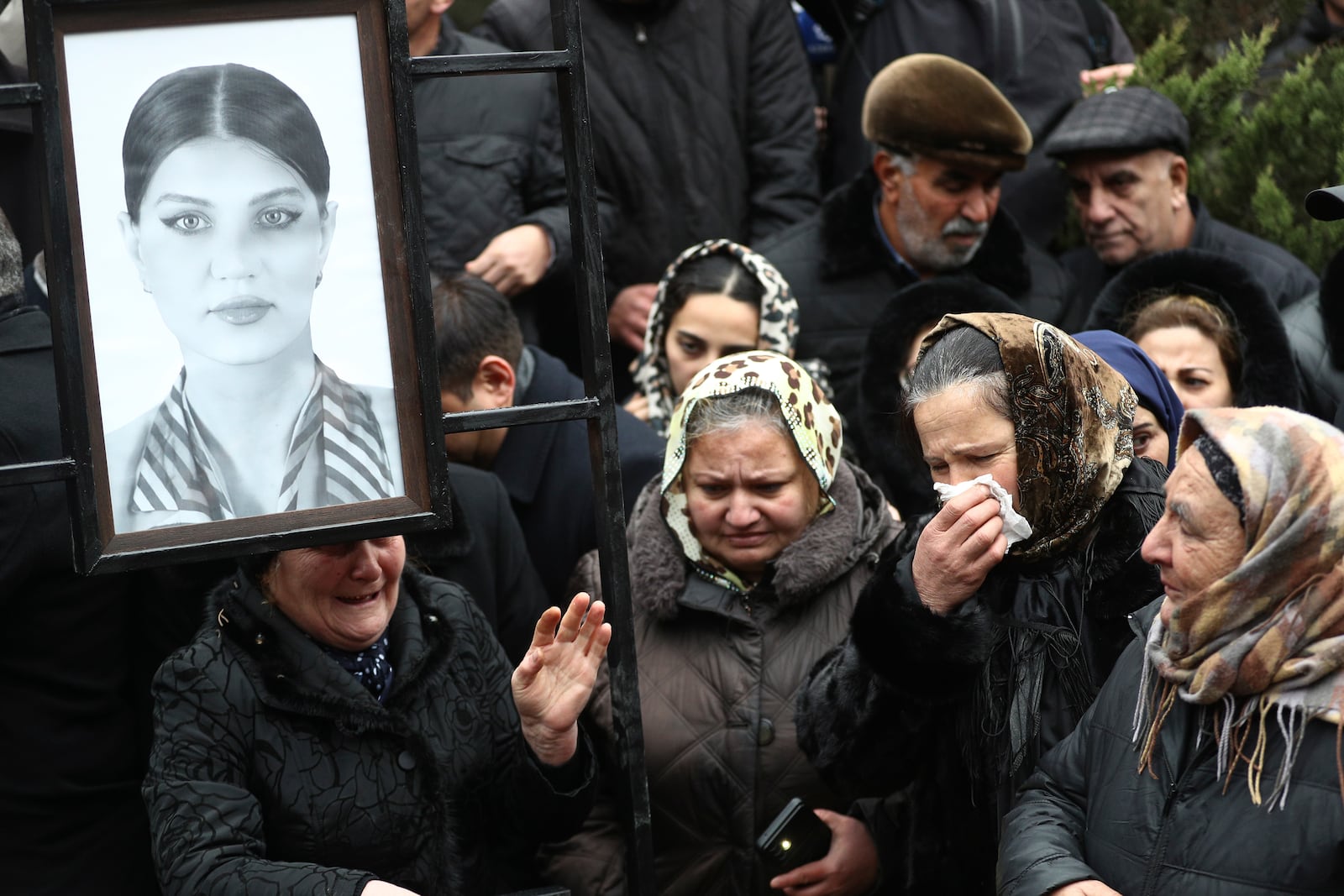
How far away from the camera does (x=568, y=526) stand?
4.01 m

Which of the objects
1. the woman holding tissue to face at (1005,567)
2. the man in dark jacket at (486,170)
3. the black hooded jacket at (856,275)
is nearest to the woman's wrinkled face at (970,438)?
the woman holding tissue to face at (1005,567)

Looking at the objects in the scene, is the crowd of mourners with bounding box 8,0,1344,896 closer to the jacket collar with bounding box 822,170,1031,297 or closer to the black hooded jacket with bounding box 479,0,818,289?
the jacket collar with bounding box 822,170,1031,297

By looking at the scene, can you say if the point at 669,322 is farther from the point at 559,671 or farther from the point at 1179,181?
the point at 559,671

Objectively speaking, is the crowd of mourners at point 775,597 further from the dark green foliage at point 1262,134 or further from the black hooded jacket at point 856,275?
the dark green foliage at point 1262,134

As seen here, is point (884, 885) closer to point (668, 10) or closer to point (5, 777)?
point (5, 777)

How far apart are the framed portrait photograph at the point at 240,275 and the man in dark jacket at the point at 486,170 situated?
2156 mm

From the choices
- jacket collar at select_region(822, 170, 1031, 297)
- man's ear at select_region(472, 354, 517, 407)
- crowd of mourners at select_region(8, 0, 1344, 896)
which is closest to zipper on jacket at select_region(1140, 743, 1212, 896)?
crowd of mourners at select_region(8, 0, 1344, 896)

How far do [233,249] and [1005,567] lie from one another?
1434 millimetres

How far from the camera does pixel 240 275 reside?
2377 millimetres

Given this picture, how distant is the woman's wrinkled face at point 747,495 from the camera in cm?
341

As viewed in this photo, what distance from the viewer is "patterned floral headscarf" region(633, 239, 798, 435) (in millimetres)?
4383

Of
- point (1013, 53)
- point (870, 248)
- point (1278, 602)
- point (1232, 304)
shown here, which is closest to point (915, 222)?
point (870, 248)

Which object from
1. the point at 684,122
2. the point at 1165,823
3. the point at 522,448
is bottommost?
the point at 1165,823

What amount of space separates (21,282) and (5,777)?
95cm
